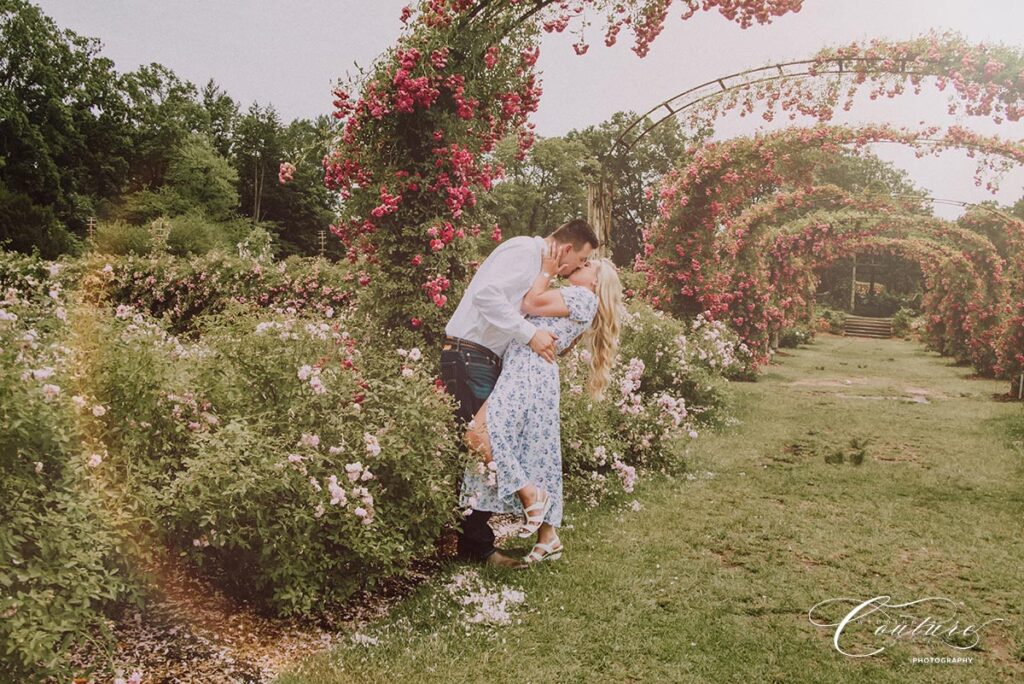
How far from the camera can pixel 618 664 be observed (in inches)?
124

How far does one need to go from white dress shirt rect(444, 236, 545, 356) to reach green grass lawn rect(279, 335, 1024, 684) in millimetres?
1273

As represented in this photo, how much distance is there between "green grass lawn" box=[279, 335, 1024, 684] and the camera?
314 cm

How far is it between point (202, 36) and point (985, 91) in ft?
25.6

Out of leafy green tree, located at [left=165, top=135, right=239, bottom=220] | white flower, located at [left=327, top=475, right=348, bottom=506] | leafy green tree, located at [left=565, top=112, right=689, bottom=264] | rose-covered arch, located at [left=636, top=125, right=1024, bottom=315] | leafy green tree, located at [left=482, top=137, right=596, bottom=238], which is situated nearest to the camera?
white flower, located at [left=327, top=475, right=348, bottom=506]

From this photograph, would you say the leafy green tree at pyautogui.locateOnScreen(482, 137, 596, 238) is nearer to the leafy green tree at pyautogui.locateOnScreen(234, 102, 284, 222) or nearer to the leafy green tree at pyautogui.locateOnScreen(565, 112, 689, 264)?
the leafy green tree at pyautogui.locateOnScreen(565, 112, 689, 264)

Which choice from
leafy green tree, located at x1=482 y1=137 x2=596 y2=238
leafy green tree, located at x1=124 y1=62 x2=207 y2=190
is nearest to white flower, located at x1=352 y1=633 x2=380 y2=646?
leafy green tree, located at x1=124 y1=62 x2=207 y2=190

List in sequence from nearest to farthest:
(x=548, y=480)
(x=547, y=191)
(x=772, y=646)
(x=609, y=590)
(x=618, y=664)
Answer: (x=618, y=664) < (x=772, y=646) < (x=609, y=590) < (x=548, y=480) < (x=547, y=191)

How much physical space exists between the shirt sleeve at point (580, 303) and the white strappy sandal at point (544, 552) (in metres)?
1.28

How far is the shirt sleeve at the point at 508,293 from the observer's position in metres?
3.85

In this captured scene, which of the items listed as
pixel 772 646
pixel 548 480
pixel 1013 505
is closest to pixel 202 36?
pixel 548 480

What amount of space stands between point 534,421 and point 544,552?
75 centimetres

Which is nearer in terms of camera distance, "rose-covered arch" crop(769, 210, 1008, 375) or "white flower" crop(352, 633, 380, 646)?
"white flower" crop(352, 633, 380, 646)

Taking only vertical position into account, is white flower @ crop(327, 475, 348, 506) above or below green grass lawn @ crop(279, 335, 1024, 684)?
above

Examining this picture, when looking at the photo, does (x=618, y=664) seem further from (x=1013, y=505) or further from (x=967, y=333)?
(x=967, y=333)
